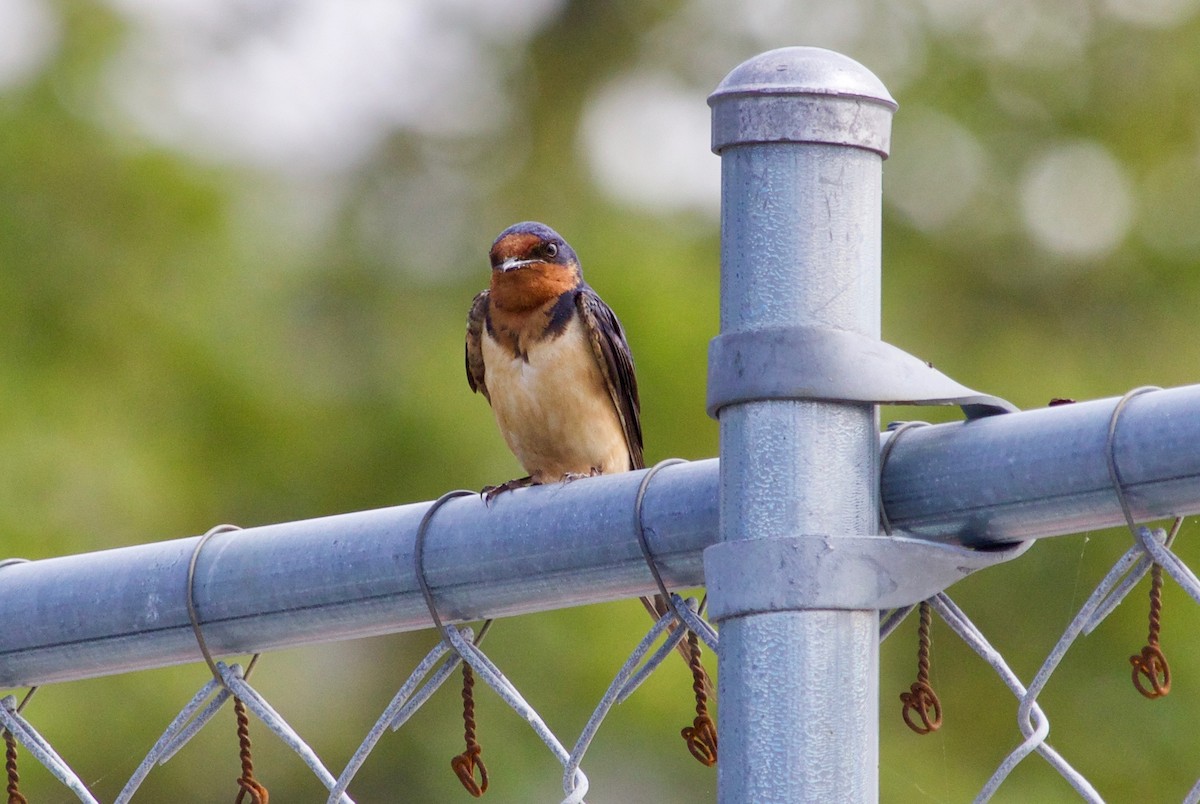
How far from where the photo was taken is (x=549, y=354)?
148 inches

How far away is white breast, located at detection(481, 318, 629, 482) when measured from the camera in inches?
149

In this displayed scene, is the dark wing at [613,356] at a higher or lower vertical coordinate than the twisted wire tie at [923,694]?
higher

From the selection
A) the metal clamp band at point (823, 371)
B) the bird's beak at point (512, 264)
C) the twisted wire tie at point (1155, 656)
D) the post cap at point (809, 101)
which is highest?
the bird's beak at point (512, 264)

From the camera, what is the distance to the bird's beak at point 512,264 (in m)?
3.71

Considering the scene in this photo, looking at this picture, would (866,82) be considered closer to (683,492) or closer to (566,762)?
(683,492)

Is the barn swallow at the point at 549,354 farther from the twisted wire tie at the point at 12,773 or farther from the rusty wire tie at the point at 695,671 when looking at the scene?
the rusty wire tie at the point at 695,671

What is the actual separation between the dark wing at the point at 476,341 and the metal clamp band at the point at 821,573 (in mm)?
2599

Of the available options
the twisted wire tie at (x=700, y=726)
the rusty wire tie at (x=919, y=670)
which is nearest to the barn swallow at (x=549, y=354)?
the twisted wire tie at (x=700, y=726)

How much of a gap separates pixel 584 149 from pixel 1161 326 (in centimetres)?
348

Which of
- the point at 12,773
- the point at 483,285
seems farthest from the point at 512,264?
the point at 483,285

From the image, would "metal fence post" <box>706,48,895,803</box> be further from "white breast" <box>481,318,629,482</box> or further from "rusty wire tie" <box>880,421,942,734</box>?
"white breast" <box>481,318,629,482</box>

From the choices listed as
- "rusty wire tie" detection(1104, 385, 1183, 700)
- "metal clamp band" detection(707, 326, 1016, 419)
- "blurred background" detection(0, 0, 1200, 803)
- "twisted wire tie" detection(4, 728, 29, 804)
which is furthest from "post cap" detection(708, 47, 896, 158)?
"blurred background" detection(0, 0, 1200, 803)

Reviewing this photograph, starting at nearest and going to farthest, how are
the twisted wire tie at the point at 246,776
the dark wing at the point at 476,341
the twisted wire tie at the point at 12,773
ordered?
the twisted wire tie at the point at 246,776 < the twisted wire tie at the point at 12,773 < the dark wing at the point at 476,341

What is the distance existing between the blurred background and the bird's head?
430 centimetres
